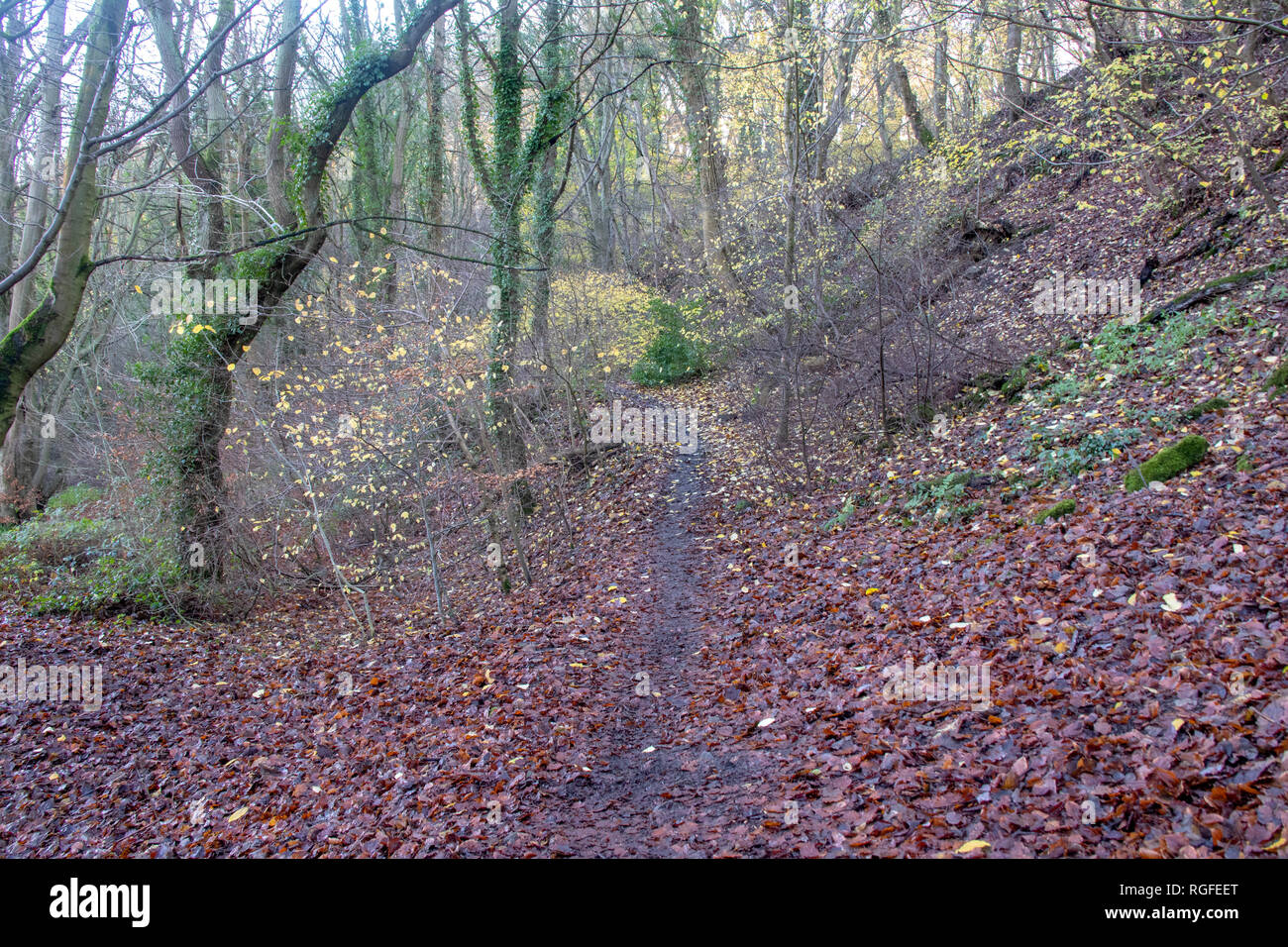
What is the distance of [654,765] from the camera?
479 cm

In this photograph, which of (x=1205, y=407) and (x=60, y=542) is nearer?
(x=1205, y=407)

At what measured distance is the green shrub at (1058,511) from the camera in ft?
20.6

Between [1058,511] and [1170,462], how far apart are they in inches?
39.0

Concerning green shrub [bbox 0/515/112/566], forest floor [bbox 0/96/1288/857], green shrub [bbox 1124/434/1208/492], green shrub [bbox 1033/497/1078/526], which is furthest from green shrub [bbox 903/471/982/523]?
green shrub [bbox 0/515/112/566]

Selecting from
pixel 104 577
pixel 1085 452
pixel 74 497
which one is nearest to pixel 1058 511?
pixel 1085 452

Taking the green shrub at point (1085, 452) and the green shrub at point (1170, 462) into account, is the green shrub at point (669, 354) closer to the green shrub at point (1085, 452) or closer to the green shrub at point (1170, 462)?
the green shrub at point (1085, 452)

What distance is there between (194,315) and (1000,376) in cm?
1121

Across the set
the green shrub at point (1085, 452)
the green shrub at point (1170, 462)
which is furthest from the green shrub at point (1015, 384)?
the green shrub at point (1170, 462)

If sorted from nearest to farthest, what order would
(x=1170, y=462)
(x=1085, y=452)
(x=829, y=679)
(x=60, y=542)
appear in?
(x=829, y=679) < (x=1170, y=462) < (x=1085, y=452) < (x=60, y=542)

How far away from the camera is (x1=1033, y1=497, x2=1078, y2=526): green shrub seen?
627cm

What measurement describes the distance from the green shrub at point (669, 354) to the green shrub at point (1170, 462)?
13.7 metres

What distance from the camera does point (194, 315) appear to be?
9070mm

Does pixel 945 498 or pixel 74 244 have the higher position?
pixel 74 244

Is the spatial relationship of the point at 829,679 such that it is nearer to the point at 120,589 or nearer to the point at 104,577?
the point at 120,589
